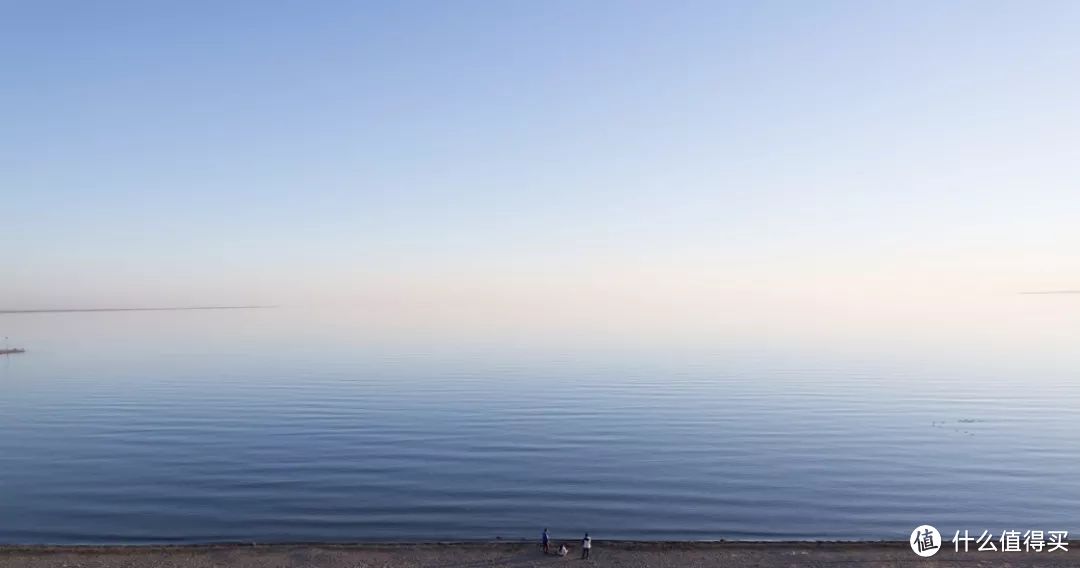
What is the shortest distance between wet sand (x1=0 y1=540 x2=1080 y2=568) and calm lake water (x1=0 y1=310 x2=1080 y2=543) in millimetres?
3851

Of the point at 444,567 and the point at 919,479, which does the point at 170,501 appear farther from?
the point at 919,479

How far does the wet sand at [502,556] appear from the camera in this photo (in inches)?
1256

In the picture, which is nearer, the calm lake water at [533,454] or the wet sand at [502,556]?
the wet sand at [502,556]

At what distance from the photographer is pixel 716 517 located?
41.2 m

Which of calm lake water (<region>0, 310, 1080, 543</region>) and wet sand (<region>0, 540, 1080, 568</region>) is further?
calm lake water (<region>0, 310, 1080, 543</region>)

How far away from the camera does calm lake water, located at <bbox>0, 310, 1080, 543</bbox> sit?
40.6 m

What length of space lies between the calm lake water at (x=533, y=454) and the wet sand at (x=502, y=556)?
3.85 meters

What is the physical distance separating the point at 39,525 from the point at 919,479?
168ft

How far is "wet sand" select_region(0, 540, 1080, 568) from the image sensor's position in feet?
105

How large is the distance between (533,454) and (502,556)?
73.2ft

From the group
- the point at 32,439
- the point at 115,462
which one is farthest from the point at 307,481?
the point at 32,439

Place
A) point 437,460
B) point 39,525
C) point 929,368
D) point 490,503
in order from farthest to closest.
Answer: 1. point 929,368
2. point 437,460
3. point 490,503
4. point 39,525

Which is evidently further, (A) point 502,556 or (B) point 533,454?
(B) point 533,454

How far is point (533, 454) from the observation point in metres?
55.4
